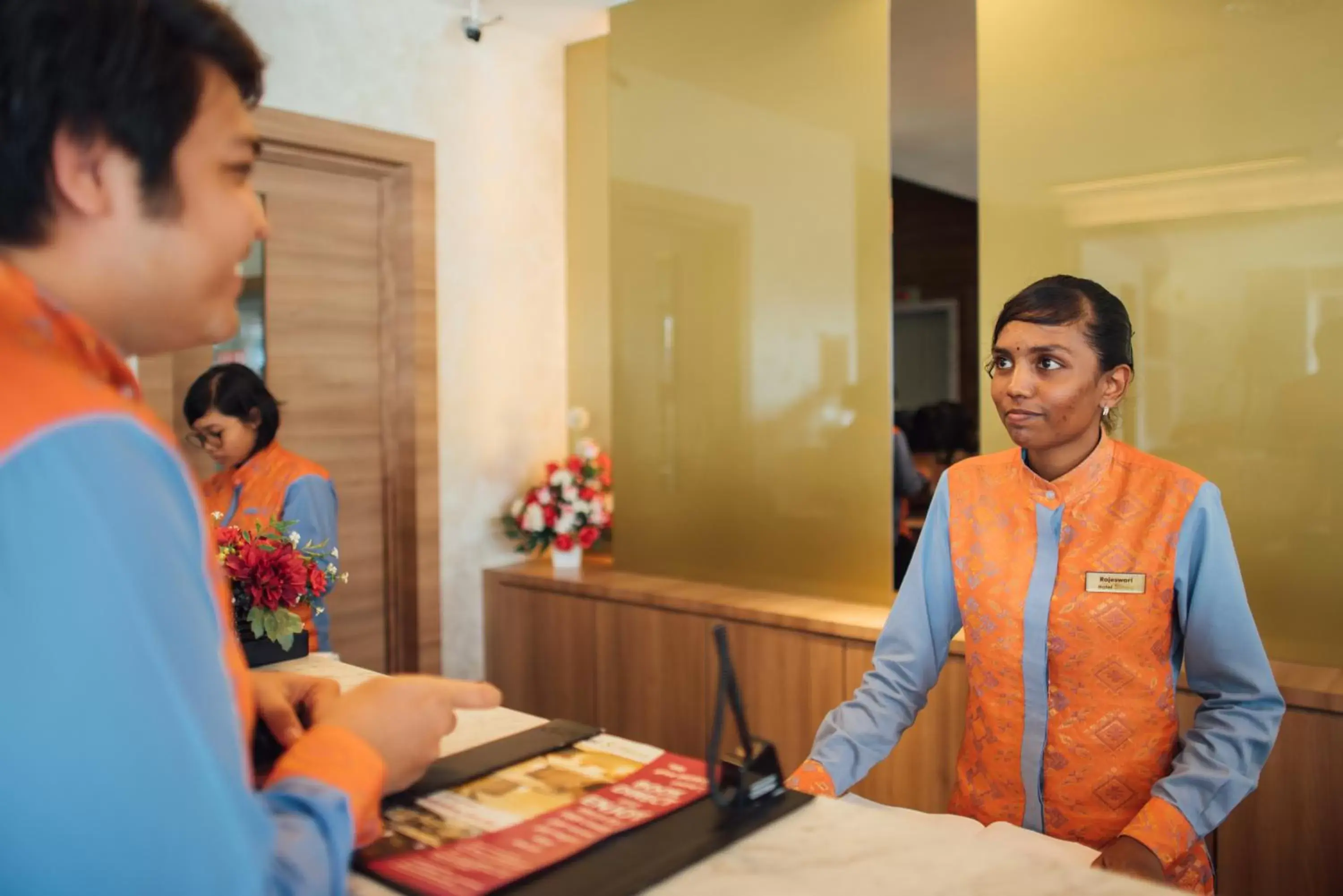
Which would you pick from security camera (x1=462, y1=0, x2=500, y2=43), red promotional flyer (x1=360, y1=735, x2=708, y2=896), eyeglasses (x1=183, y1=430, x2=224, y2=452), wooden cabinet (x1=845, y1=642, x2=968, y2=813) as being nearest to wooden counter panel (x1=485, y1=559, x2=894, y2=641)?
wooden cabinet (x1=845, y1=642, x2=968, y2=813)

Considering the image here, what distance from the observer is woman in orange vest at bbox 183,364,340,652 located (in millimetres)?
2984

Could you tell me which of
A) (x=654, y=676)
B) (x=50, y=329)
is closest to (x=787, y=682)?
(x=654, y=676)

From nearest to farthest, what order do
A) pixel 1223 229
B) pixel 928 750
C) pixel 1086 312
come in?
pixel 1086 312
pixel 1223 229
pixel 928 750

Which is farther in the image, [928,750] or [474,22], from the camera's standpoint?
[474,22]

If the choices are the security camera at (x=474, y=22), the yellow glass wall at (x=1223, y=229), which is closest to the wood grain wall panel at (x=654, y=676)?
the yellow glass wall at (x=1223, y=229)

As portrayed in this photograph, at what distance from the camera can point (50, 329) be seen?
63 centimetres

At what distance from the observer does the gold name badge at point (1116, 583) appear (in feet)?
5.59

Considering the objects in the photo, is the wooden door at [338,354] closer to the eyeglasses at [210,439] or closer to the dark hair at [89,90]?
the eyeglasses at [210,439]

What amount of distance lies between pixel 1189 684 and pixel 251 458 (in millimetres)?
2554

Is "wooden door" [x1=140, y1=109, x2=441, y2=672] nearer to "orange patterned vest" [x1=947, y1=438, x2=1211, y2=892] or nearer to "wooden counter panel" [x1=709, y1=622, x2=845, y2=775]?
"wooden counter panel" [x1=709, y1=622, x2=845, y2=775]

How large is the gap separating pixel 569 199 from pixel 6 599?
13.2 feet

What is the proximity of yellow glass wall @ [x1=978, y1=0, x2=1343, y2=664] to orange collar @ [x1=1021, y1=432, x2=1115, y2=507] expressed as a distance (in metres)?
1.14

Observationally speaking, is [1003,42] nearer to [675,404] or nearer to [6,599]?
[675,404]

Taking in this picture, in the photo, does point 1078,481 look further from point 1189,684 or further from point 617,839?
point 617,839
